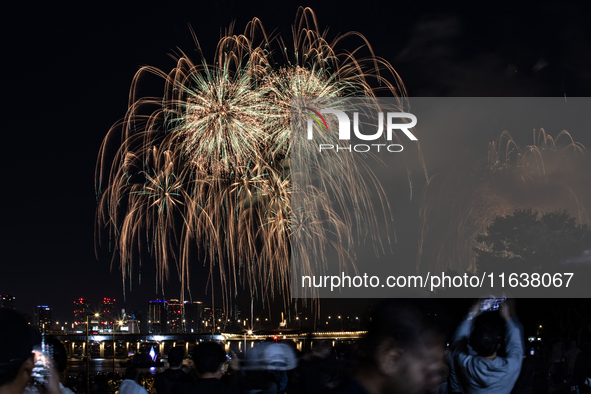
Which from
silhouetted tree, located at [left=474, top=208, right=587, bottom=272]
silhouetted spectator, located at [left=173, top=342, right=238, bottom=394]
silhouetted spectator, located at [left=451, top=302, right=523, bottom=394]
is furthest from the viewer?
silhouetted tree, located at [left=474, top=208, right=587, bottom=272]

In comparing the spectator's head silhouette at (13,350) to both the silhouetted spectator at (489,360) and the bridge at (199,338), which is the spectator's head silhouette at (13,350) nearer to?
the silhouetted spectator at (489,360)

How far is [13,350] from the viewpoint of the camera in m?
2.12

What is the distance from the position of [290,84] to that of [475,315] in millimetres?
16191

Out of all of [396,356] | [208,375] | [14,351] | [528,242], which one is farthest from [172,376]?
[528,242]

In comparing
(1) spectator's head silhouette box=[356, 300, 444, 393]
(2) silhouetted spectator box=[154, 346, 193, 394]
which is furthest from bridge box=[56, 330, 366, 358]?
(1) spectator's head silhouette box=[356, 300, 444, 393]

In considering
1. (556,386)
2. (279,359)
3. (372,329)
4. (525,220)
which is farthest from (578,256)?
(372,329)

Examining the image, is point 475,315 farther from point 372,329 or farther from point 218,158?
point 218,158

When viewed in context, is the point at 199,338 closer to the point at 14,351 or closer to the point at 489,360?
the point at 489,360

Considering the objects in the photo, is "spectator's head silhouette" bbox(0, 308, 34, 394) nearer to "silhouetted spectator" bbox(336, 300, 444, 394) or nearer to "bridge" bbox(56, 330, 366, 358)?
"silhouetted spectator" bbox(336, 300, 444, 394)

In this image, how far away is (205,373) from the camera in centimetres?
487

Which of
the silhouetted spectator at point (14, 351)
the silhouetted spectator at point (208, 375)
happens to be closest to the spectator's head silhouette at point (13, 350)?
the silhouetted spectator at point (14, 351)

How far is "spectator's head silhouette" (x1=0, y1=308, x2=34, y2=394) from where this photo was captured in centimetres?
210

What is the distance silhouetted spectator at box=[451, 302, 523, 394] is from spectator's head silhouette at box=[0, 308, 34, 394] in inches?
131

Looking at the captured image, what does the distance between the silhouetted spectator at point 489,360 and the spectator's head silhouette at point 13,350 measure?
131 inches
